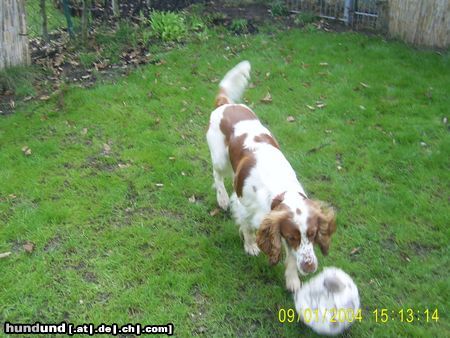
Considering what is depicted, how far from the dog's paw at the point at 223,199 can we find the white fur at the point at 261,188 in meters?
0.19

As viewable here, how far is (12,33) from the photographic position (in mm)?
7043

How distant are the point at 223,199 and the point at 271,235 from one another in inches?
59.7

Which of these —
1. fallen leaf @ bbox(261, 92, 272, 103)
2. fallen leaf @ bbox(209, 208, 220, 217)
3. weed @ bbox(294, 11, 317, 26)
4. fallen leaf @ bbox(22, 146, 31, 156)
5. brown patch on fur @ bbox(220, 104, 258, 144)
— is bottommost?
fallen leaf @ bbox(209, 208, 220, 217)

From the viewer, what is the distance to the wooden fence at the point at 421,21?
7812 millimetres

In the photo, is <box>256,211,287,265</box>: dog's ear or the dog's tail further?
the dog's tail

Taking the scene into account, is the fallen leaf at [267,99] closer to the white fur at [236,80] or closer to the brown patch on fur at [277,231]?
the white fur at [236,80]

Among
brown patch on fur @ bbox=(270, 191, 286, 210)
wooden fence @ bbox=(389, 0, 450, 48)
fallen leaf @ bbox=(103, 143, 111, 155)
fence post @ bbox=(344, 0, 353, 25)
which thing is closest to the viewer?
brown patch on fur @ bbox=(270, 191, 286, 210)

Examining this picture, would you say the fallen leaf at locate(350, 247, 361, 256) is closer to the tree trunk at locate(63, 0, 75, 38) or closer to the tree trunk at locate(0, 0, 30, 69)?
the tree trunk at locate(0, 0, 30, 69)

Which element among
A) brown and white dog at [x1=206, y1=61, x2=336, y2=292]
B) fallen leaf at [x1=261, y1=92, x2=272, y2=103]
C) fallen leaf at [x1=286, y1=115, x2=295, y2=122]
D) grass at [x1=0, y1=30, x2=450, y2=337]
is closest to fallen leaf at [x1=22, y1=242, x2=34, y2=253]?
grass at [x1=0, y1=30, x2=450, y2=337]

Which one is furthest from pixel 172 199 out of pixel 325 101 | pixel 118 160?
pixel 325 101

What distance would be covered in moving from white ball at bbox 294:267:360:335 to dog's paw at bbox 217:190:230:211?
1.63 m

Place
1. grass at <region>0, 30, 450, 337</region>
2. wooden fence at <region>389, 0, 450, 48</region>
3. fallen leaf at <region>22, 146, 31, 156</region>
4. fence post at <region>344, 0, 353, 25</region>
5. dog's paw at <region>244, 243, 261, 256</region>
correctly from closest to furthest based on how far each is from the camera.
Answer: grass at <region>0, 30, 450, 337</region>
dog's paw at <region>244, 243, 261, 256</region>
fallen leaf at <region>22, 146, 31, 156</region>
wooden fence at <region>389, 0, 450, 48</region>
fence post at <region>344, 0, 353, 25</region>

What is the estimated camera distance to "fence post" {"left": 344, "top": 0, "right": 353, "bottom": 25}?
9062 mm

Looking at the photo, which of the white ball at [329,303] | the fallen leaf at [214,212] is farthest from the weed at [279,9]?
the white ball at [329,303]
